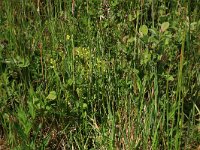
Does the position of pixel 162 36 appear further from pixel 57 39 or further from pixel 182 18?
pixel 57 39

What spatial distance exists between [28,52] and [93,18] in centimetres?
51

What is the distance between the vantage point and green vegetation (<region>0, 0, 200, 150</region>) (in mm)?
1827

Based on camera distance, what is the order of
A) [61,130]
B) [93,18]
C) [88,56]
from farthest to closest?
[93,18] < [88,56] < [61,130]

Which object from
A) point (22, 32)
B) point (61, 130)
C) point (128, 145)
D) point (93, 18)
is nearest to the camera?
point (128, 145)

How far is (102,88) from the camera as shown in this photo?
6.49 ft

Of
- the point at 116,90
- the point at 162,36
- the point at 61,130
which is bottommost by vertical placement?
the point at 61,130

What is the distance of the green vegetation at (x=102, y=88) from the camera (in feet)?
5.99

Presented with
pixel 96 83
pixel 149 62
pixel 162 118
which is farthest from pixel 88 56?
pixel 162 118

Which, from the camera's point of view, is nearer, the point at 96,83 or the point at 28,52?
the point at 96,83

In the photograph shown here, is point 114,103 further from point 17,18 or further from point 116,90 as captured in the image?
point 17,18

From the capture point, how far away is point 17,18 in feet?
7.84

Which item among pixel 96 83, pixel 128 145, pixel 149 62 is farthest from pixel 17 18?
pixel 128 145

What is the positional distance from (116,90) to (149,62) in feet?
0.71

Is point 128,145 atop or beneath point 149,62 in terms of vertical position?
beneath
